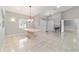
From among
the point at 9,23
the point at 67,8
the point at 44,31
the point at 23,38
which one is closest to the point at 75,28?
the point at 67,8

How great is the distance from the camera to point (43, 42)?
1.18m

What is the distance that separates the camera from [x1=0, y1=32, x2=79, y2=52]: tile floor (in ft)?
3.84

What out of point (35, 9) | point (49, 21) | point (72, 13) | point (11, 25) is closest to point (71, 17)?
point (72, 13)

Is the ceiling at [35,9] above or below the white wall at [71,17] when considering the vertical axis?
above

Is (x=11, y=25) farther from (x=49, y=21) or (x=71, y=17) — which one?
(x=71, y=17)

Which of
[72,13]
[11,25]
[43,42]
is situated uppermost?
[72,13]

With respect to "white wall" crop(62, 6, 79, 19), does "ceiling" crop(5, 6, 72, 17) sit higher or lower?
higher

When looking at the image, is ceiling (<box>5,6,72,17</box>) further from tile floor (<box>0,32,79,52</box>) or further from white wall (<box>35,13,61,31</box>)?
tile floor (<box>0,32,79,52</box>)

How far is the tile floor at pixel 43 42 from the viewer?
117 centimetres

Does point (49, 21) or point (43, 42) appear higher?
point (49, 21)

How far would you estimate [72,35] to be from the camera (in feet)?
3.83

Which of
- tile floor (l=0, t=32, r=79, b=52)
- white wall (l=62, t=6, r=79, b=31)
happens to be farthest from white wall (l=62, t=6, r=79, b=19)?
tile floor (l=0, t=32, r=79, b=52)

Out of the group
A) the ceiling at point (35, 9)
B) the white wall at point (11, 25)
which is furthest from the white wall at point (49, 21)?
the white wall at point (11, 25)

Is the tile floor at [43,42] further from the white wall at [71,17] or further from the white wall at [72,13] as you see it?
the white wall at [72,13]
